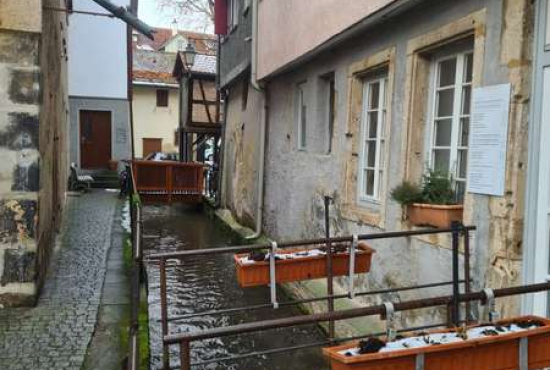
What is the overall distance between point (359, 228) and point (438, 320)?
1704 mm

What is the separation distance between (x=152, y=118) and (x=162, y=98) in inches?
55.1

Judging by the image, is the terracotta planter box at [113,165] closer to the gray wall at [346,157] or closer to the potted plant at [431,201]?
the gray wall at [346,157]

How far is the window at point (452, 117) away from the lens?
4309 mm

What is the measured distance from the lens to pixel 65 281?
5.64 metres

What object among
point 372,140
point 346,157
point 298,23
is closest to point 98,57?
point 298,23

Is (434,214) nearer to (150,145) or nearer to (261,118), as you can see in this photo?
(261,118)

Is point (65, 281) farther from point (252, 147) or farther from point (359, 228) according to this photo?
point (252, 147)

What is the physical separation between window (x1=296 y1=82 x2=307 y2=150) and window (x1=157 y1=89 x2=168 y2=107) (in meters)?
26.0

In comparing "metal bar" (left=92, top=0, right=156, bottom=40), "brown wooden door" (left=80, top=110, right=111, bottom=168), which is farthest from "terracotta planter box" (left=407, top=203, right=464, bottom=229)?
"brown wooden door" (left=80, top=110, right=111, bottom=168)

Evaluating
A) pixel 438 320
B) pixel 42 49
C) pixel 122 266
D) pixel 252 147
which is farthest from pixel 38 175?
pixel 252 147

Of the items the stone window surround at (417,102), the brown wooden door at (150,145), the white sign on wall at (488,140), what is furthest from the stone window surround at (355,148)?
the brown wooden door at (150,145)

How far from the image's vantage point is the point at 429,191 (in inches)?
177

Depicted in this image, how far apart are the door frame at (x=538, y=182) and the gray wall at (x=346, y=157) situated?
0.11 meters

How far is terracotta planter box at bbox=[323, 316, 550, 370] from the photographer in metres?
2.01
